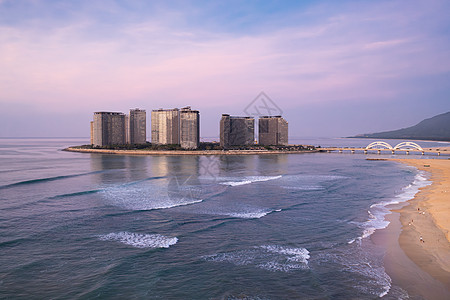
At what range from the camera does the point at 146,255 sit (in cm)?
1616

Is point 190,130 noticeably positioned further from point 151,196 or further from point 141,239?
point 141,239

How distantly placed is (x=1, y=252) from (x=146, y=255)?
7.60 metres

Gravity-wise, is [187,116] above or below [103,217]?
above

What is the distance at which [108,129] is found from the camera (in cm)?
16900

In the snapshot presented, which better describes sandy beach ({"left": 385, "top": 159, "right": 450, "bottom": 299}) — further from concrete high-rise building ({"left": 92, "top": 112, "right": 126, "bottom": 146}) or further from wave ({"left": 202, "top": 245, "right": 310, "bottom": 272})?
concrete high-rise building ({"left": 92, "top": 112, "right": 126, "bottom": 146})

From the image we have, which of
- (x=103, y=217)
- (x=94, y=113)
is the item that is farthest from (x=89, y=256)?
(x=94, y=113)

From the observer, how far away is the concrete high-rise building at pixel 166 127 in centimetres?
17725

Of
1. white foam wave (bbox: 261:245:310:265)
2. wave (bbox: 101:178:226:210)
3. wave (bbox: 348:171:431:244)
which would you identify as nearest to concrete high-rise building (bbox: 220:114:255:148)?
wave (bbox: 101:178:226:210)

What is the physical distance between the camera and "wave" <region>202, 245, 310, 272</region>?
14.6 m

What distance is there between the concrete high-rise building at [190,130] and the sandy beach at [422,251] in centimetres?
13100

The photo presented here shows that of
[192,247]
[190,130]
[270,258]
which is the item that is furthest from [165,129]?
[270,258]

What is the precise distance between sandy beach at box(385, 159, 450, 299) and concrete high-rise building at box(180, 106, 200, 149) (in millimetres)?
130998

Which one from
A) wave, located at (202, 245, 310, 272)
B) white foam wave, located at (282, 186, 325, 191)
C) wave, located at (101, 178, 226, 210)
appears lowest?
wave, located at (202, 245, 310, 272)

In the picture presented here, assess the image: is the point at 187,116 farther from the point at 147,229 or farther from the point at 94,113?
the point at 147,229
